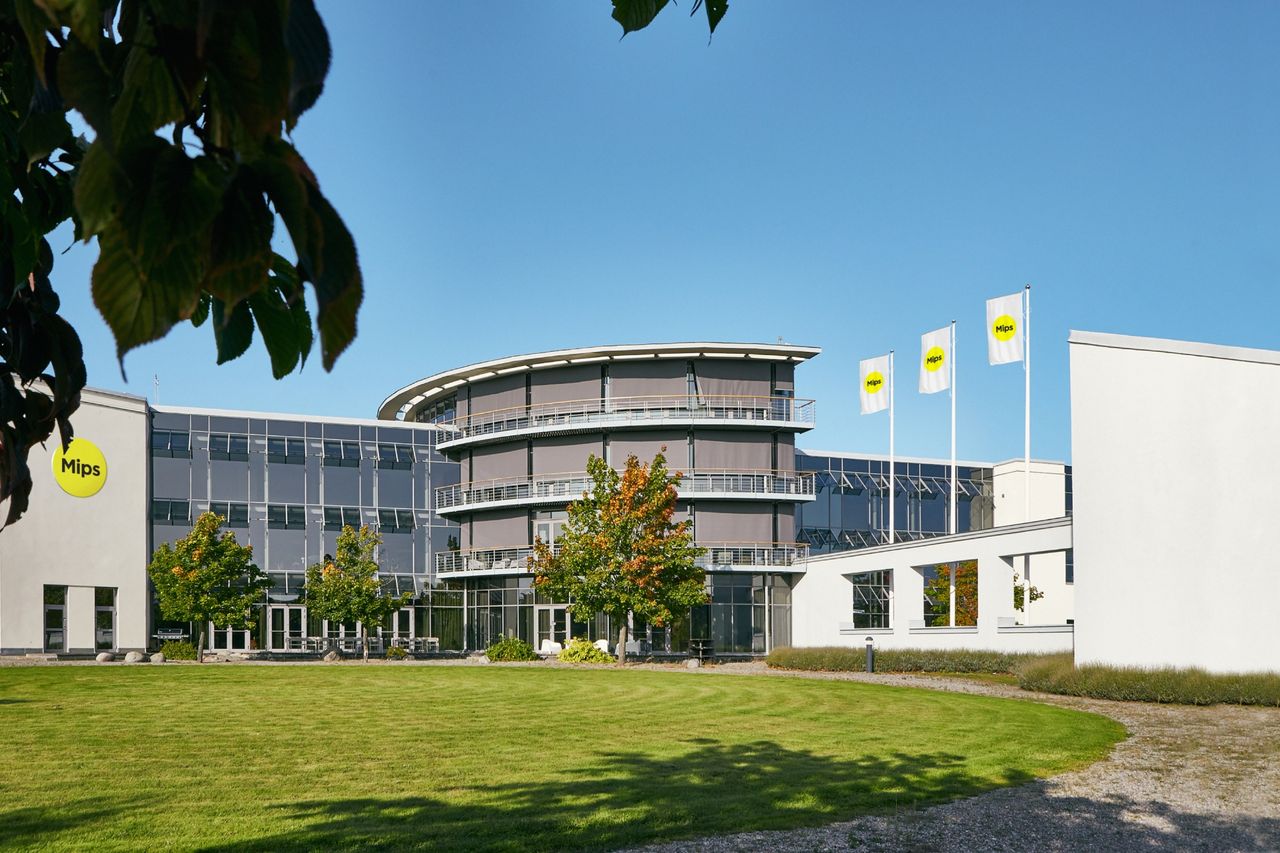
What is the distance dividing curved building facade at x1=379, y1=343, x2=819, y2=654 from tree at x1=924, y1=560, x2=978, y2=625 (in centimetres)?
730

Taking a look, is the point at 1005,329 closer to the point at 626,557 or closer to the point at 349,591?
the point at 626,557

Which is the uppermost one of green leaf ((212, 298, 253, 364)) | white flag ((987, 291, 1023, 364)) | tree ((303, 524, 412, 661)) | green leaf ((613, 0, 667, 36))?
white flag ((987, 291, 1023, 364))

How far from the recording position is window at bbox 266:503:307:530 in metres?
60.8

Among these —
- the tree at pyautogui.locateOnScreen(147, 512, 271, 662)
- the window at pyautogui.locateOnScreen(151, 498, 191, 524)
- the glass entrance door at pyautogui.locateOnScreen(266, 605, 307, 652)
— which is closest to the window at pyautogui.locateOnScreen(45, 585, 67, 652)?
the tree at pyautogui.locateOnScreen(147, 512, 271, 662)

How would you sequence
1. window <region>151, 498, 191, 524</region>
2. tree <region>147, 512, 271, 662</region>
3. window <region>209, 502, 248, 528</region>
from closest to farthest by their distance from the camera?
tree <region>147, 512, 271, 662</region>, window <region>151, 498, 191, 524</region>, window <region>209, 502, 248, 528</region>

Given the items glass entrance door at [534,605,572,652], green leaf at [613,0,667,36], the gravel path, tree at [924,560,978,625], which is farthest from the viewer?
tree at [924,560,978,625]

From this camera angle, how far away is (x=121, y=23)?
1.48 metres

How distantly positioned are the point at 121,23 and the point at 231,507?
204 feet

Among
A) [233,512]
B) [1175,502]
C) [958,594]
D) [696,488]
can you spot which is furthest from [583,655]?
[1175,502]

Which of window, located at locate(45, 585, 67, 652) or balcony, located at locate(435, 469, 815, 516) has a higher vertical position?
balcony, located at locate(435, 469, 815, 516)

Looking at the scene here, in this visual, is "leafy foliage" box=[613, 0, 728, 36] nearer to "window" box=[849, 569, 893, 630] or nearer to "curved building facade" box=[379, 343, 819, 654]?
"curved building facade" box=[379, 343, 819, 654]

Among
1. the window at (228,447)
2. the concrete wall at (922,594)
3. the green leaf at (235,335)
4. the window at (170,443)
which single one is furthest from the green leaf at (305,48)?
the window at (228,447)

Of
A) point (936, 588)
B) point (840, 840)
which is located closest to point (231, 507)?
point (936, 588)

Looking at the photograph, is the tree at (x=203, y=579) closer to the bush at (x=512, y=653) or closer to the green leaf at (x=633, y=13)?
the bush at (x=512, y=653)
